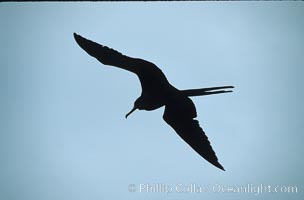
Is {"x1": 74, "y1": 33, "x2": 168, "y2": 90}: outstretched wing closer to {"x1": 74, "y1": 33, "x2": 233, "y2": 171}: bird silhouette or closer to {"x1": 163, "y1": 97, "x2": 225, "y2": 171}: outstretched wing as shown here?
{"x1": 74, "y1": 33, "x2": 233, "y2": 171}: bird silhouette

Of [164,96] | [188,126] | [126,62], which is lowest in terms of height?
[188,126]

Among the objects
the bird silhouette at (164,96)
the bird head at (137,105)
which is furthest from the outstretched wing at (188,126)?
the bird head at (137,105)

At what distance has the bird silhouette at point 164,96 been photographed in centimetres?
734

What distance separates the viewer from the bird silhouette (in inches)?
289

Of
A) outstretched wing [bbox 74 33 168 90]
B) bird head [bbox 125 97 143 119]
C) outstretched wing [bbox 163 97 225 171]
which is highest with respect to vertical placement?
outstretched wing [bbox 74 33 168 90]

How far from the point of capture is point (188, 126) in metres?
8.19

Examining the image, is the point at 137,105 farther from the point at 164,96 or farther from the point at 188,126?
the point at 188,126

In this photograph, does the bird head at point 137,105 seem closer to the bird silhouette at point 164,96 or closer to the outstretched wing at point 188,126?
the bird silhouette at point 164,96

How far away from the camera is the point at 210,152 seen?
782cm

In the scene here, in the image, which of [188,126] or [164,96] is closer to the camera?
[164,96]

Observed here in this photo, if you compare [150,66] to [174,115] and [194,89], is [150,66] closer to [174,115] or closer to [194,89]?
[194,89]

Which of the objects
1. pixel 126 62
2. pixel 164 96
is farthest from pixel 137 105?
pixel 126 62

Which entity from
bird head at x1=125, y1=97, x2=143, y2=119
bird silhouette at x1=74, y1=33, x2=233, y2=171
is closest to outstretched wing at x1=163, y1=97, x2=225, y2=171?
bird silhouette at x1=74, y1=33, x2=233, y2=171

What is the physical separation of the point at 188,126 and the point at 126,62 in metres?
2.02
